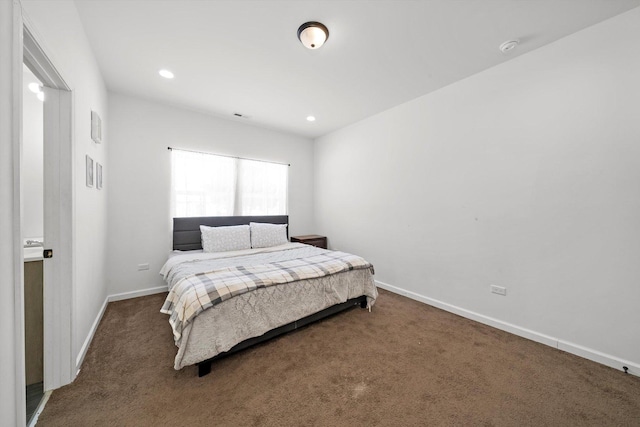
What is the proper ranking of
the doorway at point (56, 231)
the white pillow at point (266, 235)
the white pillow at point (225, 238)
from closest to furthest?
1. the doorway at point (56, 231)
2. the white pillow at point (225, 238)
3. the white pillow at point (266, 235)

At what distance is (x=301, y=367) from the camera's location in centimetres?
182

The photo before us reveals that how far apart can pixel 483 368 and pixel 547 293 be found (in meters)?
1.00

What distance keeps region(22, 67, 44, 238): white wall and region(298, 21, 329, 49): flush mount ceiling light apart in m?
2.52

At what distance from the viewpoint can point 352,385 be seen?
5.39ft

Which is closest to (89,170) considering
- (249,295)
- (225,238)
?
(225,238)

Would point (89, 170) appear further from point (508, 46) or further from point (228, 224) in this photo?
point (508, 46)

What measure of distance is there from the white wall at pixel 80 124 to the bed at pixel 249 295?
62 cm

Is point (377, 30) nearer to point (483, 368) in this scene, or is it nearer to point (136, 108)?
point (483, 368)

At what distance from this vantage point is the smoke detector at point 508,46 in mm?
2060

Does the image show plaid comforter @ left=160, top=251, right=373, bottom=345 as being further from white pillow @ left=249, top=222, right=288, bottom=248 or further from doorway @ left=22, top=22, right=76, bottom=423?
white pillow @ left=249, top=222, right=288, bottom=248

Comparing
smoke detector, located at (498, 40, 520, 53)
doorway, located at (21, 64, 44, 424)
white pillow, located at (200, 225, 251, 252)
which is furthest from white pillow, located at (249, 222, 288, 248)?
smoke detector, located at (498, 40, 520, 53)

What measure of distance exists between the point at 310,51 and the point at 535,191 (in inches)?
99.2

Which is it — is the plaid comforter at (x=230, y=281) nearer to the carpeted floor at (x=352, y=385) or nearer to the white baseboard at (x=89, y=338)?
the carpeted floor at (x=352, y=385)

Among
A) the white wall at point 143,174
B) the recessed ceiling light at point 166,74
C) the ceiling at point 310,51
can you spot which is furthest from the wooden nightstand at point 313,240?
the recessed ceiling light at point 166,74
